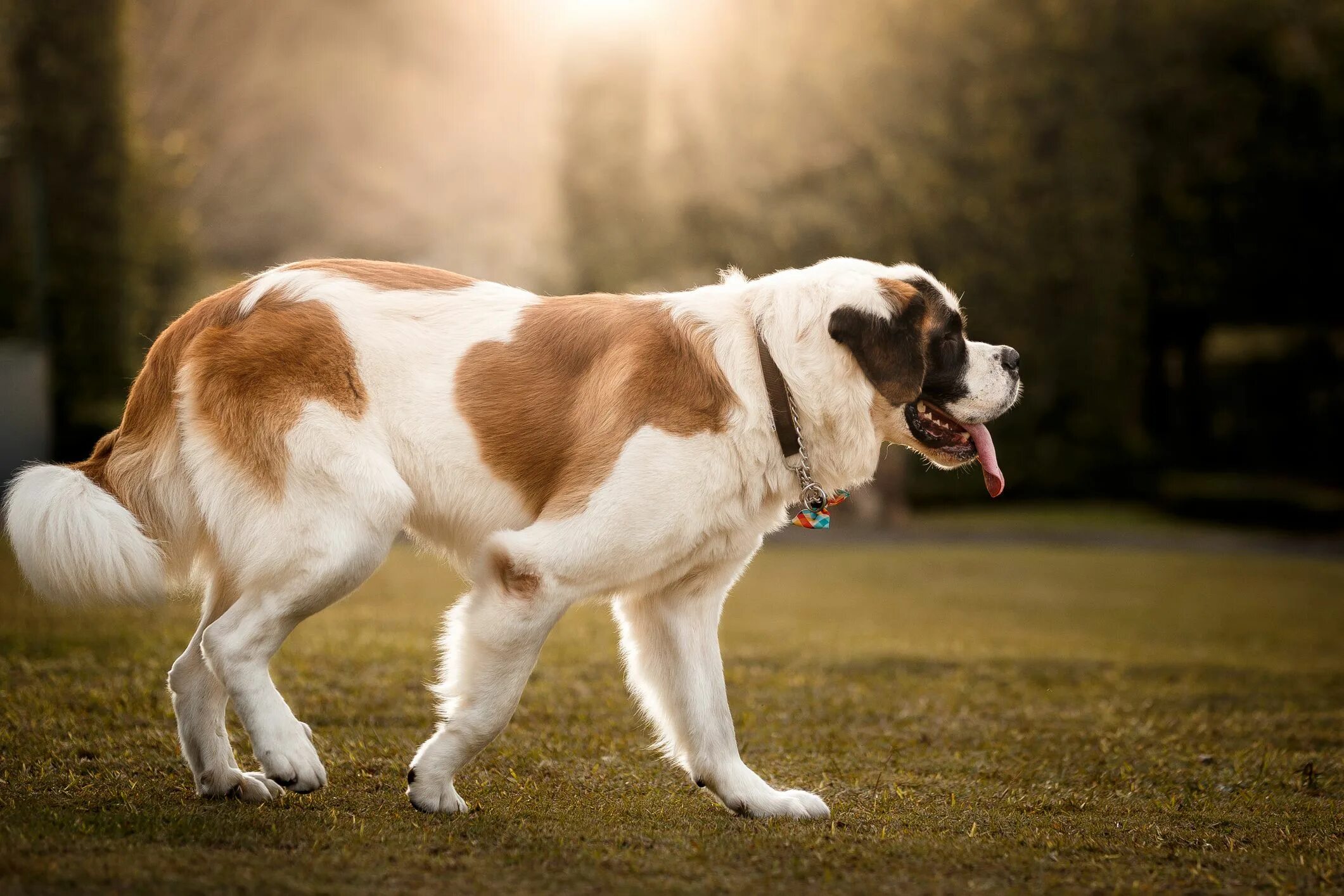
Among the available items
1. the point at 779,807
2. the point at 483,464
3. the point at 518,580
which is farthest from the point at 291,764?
the point at 779,807

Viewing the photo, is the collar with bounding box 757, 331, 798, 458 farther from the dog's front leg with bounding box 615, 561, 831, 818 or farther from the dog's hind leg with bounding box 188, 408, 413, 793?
the dog's hind leg with bounding box 188, 408, 413, 793

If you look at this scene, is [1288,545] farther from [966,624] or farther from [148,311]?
[148,311]

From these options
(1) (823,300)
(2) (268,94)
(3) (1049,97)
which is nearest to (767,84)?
(3) (1049,97)

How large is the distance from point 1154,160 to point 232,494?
2032 cm

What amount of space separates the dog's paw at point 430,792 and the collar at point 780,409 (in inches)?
62.6

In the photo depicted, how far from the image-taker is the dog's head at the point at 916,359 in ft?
14.0

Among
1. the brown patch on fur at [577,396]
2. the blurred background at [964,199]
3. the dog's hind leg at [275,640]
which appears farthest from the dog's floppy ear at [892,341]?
the blurred background at [964,199]

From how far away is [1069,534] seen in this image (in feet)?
60.3

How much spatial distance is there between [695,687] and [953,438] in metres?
1.34

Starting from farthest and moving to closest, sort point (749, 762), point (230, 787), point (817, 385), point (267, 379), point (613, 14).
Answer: point (613, 14)
point (749, 762)
point (817, 385)
point (230, 787)
point (267, 379)

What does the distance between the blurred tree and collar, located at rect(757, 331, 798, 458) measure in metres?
16.4

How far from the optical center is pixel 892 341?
4.31m

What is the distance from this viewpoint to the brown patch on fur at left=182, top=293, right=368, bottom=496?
3.96 meters

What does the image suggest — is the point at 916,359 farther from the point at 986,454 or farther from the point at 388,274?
the point at 388,274
